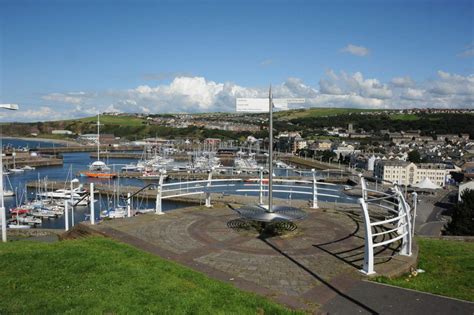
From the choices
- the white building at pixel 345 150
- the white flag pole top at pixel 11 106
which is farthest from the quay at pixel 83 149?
the white flag pole top at pixel 11 106

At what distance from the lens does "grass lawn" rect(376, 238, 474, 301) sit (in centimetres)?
603

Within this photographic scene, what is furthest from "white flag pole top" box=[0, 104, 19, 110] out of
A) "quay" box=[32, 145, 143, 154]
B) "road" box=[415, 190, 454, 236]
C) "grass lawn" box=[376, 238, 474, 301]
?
"quay" box=[32, 145, 143, 154]

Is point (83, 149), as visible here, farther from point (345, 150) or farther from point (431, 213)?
point (431, 213)

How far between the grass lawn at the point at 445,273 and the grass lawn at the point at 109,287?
2.78m

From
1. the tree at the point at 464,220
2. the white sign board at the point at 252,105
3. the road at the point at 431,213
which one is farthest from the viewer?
the road at the point at 431,213

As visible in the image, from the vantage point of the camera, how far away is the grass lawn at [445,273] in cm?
603

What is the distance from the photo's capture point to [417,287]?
6059mm

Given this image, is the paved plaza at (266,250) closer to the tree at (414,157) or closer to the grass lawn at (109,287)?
the grass lawn at (109,287)

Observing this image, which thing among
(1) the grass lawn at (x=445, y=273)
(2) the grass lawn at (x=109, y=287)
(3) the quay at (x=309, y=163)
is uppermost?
(2) the grass lawn at (x=109, y=287)

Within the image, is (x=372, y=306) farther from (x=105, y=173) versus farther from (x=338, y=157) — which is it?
(x=338, y=157)

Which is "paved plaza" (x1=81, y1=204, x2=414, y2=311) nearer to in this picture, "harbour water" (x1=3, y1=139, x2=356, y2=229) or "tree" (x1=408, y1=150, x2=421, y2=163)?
"harbour water" (x1=3, y1=139, x2=356, y2=229)

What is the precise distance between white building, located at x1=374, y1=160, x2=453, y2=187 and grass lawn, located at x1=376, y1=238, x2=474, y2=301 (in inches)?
3325

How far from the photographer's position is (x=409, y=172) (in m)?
90.7

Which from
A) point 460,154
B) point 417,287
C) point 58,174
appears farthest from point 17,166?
point 460,154
